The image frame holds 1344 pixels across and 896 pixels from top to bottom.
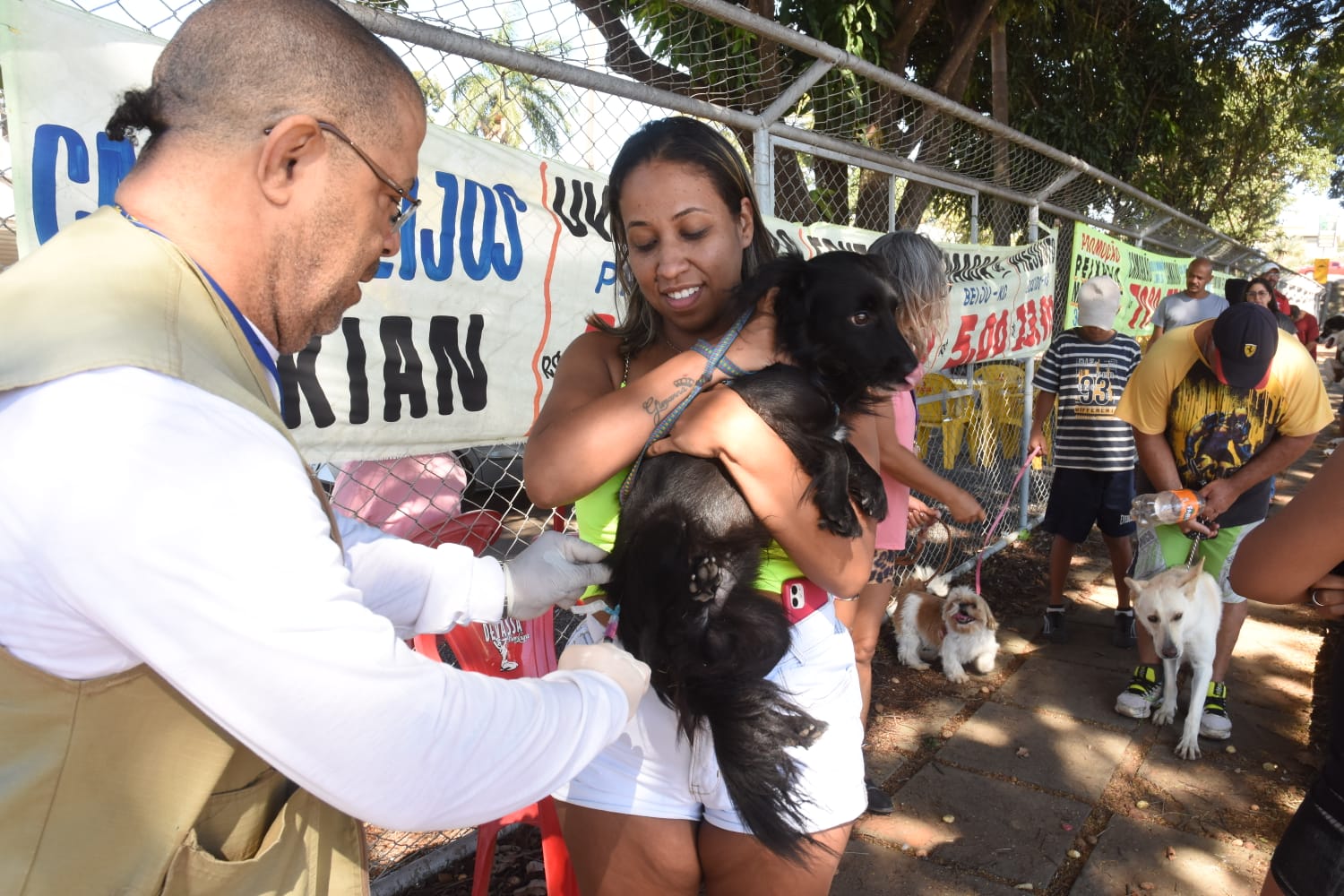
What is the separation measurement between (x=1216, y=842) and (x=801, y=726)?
2469 millimetres

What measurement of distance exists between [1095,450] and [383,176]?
4687 millimetres

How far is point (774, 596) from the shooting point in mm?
1517

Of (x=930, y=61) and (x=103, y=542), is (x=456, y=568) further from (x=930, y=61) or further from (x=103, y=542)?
(x=930, y=61)

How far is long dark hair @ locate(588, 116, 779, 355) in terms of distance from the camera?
1.58 metres

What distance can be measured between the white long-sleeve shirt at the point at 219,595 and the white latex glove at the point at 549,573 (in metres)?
0.68

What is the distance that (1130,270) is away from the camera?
796cm

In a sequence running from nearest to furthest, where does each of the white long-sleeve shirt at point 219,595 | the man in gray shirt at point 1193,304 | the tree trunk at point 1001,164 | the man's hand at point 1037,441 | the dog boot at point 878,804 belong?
the white long-sleeve shirt at point 219,595 → the dog boot at point 878,804 → the man's hand at point 1037,441 → the tree trunk at point 1001,164 → the man in gray shirt at point 1193,304

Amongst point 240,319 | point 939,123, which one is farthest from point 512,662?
point 939,123

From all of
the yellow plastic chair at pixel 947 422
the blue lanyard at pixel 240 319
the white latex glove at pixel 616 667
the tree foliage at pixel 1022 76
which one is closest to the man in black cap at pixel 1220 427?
the tree foliage at pixel 1022 76

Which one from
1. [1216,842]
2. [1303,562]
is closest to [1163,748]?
[1216,842]

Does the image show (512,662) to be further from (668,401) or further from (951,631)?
(951,631)

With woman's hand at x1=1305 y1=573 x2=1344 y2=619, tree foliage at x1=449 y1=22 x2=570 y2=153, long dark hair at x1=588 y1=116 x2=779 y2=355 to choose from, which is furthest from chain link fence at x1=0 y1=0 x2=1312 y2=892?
woman's hand at x1=1305 y1=573 x2=1344 y2=619

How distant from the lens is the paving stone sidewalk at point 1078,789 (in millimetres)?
2730

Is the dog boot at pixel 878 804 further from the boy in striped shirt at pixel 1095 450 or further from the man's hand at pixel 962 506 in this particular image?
the boy in striped shirt at pixel 1095 450
